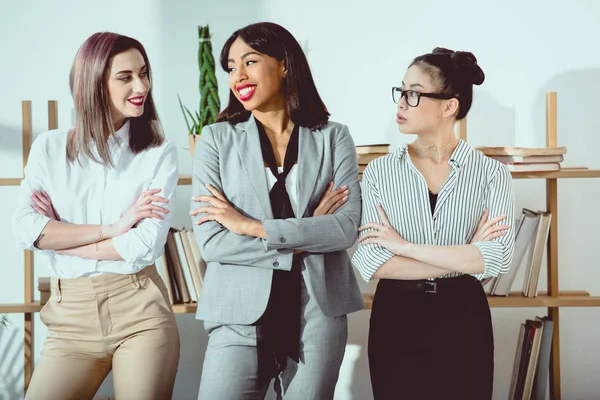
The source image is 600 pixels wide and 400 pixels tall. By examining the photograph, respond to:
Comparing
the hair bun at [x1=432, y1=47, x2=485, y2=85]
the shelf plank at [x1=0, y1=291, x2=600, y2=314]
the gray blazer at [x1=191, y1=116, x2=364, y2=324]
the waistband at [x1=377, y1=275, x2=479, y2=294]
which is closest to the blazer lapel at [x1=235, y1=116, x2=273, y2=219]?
the gray blazer at [x1=191, y1=116, x2=364, y2=324]

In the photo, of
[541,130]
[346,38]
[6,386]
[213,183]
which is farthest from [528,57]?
[6,386]

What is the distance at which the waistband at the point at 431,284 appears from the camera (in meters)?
2.23

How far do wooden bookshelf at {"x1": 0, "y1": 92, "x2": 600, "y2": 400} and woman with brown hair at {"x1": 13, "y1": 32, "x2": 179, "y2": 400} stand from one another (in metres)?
0.51

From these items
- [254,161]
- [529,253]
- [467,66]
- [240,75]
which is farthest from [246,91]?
[529,253]

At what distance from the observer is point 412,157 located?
2.37 m

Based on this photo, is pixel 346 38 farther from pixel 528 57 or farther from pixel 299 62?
pixel 299 62

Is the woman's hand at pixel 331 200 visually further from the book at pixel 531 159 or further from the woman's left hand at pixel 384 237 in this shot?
the book at pixel 531 159

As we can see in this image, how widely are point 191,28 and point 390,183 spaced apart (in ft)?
4.74

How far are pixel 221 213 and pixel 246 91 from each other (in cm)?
38

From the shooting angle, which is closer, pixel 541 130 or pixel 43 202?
pixel 43 202

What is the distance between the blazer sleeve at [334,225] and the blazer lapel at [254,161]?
0.08 meters

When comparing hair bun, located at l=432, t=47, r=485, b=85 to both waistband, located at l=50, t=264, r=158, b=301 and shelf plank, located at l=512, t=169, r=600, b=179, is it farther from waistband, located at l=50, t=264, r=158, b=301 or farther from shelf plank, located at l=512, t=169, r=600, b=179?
waistband, located at l=50, t=264, r=158, b=301

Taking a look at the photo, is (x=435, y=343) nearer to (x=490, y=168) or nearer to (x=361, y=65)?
(x=490, y=168)

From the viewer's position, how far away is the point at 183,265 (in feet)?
9.61
